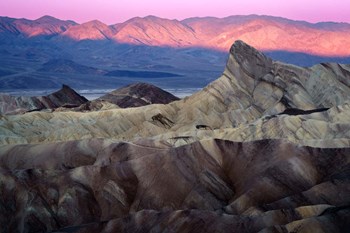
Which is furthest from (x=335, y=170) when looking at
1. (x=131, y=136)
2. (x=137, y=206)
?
(x=131, y=136)

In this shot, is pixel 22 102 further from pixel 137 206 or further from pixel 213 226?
pixel 213 226

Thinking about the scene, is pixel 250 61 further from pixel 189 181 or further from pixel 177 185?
pixel 177 185

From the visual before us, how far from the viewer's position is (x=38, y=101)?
110 metres

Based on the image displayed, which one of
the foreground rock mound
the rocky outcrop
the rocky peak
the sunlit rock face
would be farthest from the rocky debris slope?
the foreground rock mound

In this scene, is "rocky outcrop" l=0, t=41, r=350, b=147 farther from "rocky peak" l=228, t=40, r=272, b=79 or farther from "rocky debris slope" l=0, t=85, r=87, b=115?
"rocky debris slope" l=0, t=85, r=87, b=115

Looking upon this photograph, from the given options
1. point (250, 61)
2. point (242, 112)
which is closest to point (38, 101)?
point (250, 61)

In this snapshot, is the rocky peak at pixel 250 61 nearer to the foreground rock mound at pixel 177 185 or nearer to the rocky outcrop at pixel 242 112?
the rocky outcrop at pixel 242 112

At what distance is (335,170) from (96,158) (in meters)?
20.2

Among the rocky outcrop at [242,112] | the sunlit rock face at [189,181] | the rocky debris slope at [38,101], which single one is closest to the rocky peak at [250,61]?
the rocky outcrop at [242,112]

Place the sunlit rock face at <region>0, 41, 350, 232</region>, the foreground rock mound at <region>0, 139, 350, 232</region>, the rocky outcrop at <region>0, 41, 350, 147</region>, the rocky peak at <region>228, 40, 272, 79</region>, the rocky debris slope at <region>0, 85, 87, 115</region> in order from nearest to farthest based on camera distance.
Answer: the sunlit rock face at <region>0, 41, 350, 232</region> < the foreground rock mound at <region>0, 139, 350, 232</region> < the rocky outcrop at <region>0, 41, 350, 147</region> < the rocky peak at <region>228, 40, 272, 79</region> < the rocky debris slope at <region>0, 85, 87, 115</region>

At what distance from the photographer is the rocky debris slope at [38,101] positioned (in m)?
103

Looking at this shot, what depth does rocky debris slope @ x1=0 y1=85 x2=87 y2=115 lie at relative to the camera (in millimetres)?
102688

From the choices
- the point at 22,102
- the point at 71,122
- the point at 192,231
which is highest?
the point at 192,231

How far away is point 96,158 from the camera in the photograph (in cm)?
4875
